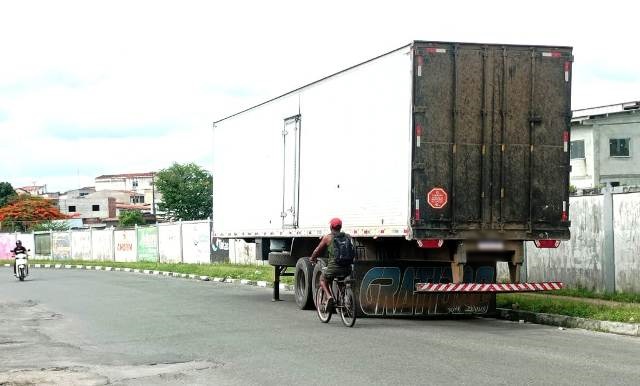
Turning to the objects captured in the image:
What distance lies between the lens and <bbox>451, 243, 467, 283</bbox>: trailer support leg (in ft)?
43.5

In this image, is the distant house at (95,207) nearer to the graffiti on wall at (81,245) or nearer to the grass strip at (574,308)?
the graffiti on wall at (81,245)

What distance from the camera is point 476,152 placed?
43.1ft

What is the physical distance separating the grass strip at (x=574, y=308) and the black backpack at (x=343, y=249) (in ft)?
11.0

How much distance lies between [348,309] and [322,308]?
83 centimetres

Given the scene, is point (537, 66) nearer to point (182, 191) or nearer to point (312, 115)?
point (312, 115)

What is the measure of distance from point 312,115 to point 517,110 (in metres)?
4.52

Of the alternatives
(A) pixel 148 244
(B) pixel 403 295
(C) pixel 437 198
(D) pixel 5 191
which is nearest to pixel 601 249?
(B) pixel 403 295

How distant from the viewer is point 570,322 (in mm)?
13242

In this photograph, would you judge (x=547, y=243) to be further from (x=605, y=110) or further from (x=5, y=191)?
(x=5, y=191)

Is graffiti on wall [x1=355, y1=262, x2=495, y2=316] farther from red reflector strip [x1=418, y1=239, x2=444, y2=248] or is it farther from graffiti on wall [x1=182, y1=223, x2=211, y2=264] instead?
graffiti on wall [x1=182, y1=223, x2=211, y2=264]

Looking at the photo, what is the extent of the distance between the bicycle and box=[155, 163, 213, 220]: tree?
77.1m

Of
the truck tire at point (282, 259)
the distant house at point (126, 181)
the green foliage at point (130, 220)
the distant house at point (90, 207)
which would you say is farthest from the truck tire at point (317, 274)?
the distant house at point (126, 181)

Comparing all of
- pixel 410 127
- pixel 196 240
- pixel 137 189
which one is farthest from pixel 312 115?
pixel 137 189

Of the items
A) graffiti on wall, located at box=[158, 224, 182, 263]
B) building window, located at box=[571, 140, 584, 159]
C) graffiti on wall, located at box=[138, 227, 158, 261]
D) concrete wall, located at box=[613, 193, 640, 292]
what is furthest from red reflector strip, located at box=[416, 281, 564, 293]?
building window, located at box=[571, 140, 584, 159]
